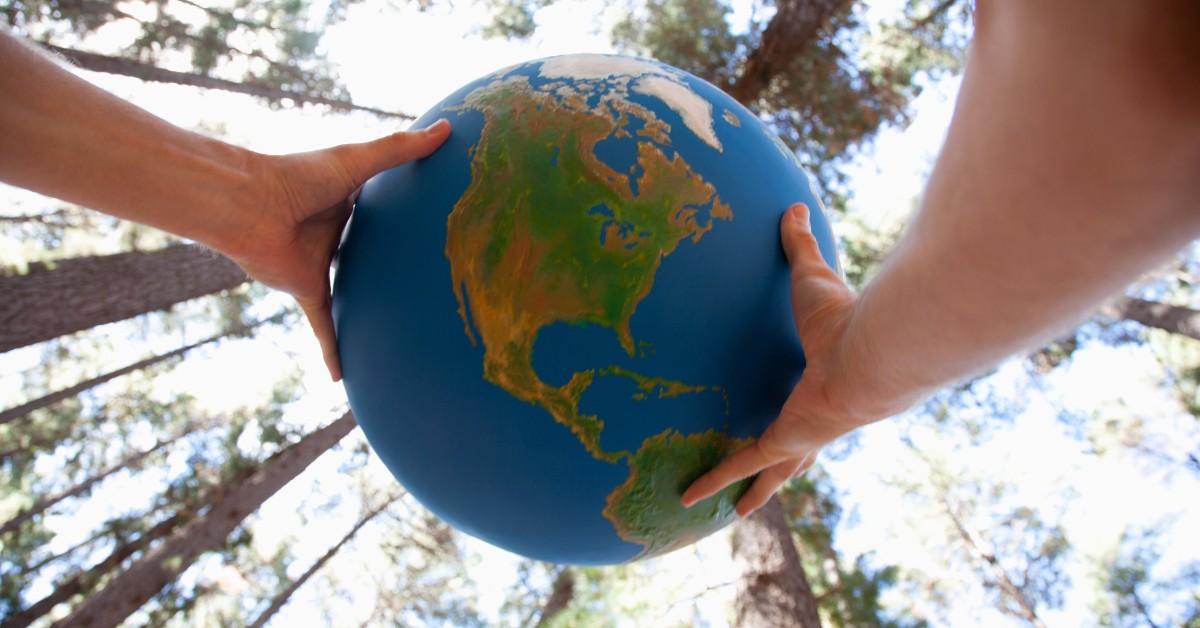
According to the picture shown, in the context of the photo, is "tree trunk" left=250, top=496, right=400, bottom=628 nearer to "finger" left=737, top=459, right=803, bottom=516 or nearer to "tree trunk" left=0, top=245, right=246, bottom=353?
"tree trunk" left=0, top=245, right=246, bottom=353

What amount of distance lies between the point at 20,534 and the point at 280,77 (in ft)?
25.3

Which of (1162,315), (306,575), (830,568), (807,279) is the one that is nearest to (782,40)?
(1162,315)

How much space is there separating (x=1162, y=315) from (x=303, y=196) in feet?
27.9

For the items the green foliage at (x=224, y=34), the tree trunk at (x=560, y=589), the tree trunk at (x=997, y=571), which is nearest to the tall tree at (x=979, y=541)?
the tree trunk at (x=997, y=571)

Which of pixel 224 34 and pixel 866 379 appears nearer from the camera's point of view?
pixel 866 379

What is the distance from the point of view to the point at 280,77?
31.2 feet

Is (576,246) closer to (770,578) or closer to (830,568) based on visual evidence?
(770,578)

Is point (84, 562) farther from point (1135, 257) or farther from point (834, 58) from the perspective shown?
point (1135, 257)

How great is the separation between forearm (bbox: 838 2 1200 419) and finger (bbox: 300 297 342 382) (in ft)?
6.25

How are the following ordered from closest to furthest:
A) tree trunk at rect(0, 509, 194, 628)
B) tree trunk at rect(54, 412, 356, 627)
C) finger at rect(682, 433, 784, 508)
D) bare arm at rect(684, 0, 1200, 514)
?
1. bare arm at rect(684, 0, 1200, 514)
2. finger at rect(682, 433, 784, 508)
3. tree trunk at rect(54, 412, 356, 627)
4. tree trunk at rect(0, 509, 194, 628)

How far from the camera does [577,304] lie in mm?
1857

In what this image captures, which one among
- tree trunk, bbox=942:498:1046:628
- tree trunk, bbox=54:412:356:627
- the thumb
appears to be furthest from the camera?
tree trunk, bbox=942:498:1046:628

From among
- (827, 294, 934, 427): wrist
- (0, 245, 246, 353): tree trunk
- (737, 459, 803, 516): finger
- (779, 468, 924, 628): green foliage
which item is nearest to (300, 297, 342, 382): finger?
(737, 459, 803, 516): finger

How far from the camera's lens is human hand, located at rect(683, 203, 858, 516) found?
5.74ft
